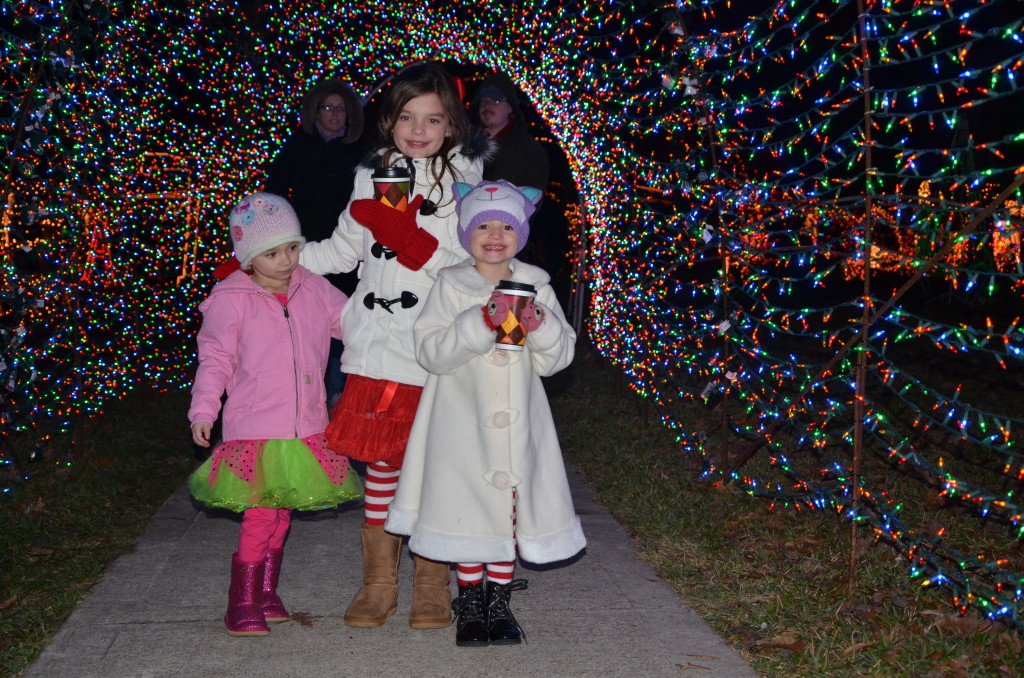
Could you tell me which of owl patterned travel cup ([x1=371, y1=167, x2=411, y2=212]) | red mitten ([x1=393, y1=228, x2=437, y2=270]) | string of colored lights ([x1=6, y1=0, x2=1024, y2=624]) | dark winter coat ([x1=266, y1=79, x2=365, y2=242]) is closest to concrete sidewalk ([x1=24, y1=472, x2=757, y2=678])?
string of colored lights ([x1=6, y1=0, x2=1024, y2=624])

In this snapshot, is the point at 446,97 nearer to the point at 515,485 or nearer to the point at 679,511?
the point at 515,485

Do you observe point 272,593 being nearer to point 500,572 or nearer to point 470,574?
point 470,574

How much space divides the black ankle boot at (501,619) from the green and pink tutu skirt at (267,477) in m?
0.68

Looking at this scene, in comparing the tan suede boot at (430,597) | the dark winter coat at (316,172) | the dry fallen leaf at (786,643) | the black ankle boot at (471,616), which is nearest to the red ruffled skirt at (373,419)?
the tan suede boot at (430,597)

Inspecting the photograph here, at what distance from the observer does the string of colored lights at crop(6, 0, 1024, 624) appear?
13.1ft

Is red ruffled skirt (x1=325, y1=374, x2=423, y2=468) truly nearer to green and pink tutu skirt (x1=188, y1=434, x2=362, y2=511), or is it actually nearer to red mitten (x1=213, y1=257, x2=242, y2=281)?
green and pink tutu skirt (x1=188, y1=434, x2=362, y2=511)

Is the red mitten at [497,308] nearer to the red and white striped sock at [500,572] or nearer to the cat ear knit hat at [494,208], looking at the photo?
the cat ear knit hat at [494,208]

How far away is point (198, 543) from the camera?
488 centimetres

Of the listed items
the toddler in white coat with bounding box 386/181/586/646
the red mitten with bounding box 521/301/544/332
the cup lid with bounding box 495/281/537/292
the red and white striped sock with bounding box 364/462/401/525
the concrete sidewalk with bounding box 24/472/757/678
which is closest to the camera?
the cup lid with bounding box 495/281/537/292

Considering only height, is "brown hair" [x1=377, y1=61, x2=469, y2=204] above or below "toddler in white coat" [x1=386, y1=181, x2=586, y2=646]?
above

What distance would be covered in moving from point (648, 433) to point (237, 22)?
5293 millimetres

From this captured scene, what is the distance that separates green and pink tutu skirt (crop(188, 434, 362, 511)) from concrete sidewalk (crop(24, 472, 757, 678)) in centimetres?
48

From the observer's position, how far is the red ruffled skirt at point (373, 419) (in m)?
3.77

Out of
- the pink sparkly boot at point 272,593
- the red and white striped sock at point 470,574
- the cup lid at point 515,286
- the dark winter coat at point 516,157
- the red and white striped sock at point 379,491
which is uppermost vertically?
the dark winter coat at point 516,157
